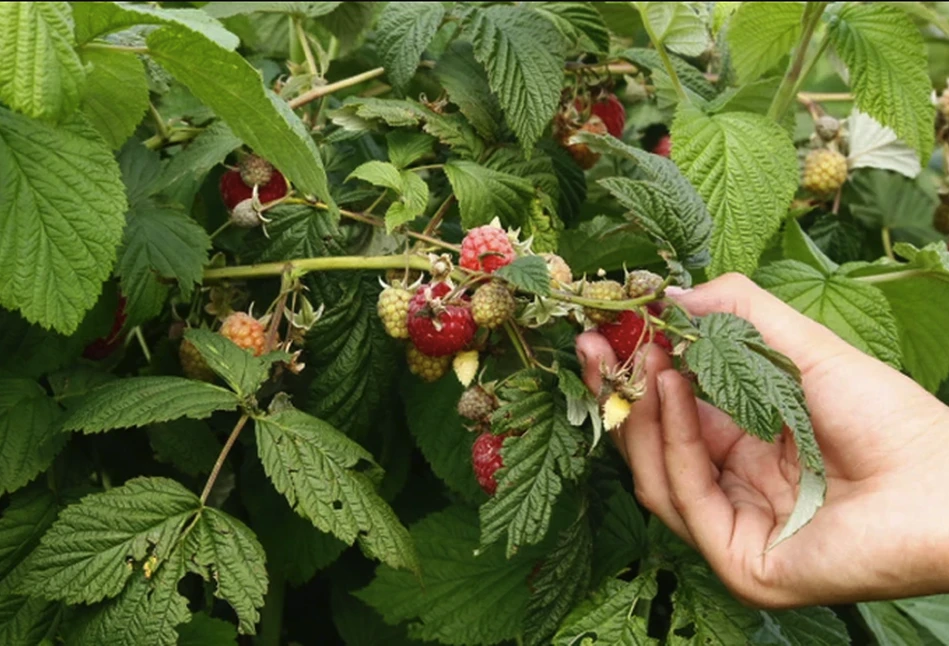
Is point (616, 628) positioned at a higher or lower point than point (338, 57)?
lower

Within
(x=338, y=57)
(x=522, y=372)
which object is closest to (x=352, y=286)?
(x=522, y=372)

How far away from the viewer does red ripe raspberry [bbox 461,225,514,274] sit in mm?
908

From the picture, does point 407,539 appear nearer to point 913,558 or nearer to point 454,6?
point 913,558

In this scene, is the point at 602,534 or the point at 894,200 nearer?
the point at 602,534

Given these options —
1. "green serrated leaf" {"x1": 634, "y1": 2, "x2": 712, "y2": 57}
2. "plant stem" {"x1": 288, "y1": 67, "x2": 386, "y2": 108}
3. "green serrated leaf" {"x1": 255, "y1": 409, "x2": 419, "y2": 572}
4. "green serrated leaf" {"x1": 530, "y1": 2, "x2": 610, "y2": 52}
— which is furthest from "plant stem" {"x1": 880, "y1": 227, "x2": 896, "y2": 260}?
"green serrated leaf" {"x1": 255, "y1": 409, "x2": 419, "y2": 572}

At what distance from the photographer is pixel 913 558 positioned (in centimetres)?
84

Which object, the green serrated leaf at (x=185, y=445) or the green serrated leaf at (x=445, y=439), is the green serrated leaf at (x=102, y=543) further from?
the green serrated leaf at (x=445, y=439)

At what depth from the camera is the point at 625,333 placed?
0.89m

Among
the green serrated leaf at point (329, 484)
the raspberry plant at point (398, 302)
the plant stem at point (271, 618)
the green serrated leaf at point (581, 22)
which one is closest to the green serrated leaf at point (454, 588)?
the raspberry plant at point (398, 302)

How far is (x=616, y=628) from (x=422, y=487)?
0.43 m

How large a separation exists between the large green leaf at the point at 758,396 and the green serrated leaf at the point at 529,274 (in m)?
0.13

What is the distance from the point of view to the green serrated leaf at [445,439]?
1167mm

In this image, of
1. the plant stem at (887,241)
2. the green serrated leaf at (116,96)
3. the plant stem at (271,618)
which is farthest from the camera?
the plant stem at (887,241)

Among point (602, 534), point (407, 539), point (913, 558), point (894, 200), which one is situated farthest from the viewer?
point (894, 200)
